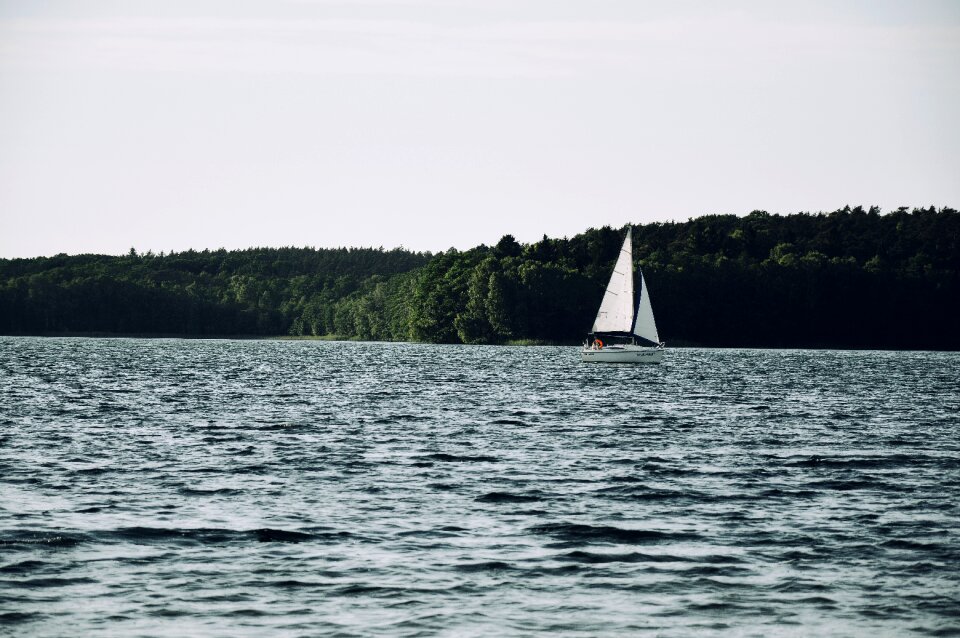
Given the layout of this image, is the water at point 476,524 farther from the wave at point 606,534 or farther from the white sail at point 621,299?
the white sail at point 621,299

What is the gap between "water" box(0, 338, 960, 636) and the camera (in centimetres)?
1694

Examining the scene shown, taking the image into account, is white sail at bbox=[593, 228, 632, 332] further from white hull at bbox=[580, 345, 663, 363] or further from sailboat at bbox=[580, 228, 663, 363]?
white hull at bbox=[580, 345, 663, 363]

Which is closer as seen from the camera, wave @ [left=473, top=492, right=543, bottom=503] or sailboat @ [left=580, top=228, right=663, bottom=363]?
wave @ [left=473, top=492, right=543, bottom=503]

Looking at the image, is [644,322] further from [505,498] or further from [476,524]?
[476,524]

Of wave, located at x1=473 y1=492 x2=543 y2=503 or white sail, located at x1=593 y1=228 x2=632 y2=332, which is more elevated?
white sail, located at x1=593 y1=228 x2=632 y2=332

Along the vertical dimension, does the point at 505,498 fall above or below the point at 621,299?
below

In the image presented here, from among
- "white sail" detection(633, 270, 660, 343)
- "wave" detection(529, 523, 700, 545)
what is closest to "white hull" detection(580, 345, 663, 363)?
"white sail" detection(633, 270, 660, 343)

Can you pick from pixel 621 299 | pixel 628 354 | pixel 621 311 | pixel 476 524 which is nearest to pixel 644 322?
pixel 621 311

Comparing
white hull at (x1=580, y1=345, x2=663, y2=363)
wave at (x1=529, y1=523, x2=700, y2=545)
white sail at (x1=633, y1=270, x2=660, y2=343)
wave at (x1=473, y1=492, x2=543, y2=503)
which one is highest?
white sail at (x1=633, y1=270, x2=660, y2=343)

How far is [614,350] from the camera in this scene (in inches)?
4385

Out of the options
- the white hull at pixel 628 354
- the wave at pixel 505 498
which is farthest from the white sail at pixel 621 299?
the wave at pixel 505 498

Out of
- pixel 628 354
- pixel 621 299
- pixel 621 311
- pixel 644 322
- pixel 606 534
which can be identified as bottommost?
pixel 606 534

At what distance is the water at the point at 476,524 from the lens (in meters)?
16.9

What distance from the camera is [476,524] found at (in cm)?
2348
